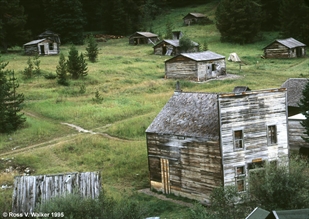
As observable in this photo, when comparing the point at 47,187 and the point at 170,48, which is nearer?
the point at 47,187

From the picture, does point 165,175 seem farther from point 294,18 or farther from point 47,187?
point 294,18

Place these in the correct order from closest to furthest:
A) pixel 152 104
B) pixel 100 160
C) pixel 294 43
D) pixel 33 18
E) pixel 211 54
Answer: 1. pixel 100 160
2. pixel 152 104
3. pixel 211 54
4. pixel 294 43
5. pixel 33 18

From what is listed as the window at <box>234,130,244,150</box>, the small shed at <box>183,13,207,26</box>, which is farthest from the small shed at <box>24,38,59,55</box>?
the window at <box>234,130,244,150</box>

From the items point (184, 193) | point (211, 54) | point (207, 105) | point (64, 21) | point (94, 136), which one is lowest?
point (184, 193)

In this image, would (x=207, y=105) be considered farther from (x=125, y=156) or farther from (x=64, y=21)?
(x=64, y=21)

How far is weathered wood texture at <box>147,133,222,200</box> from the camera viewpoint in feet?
79.2

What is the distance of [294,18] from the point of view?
75.4m

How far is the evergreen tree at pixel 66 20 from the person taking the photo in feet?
264

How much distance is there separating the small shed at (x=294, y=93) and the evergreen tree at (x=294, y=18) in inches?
1583

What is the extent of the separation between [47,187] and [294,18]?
6710cm

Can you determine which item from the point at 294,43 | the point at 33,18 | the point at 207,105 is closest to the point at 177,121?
the point at 207,105

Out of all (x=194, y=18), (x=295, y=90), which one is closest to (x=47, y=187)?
(x=295, y=90)

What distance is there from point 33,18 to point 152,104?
54.5 metres

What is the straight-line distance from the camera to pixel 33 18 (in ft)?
282
